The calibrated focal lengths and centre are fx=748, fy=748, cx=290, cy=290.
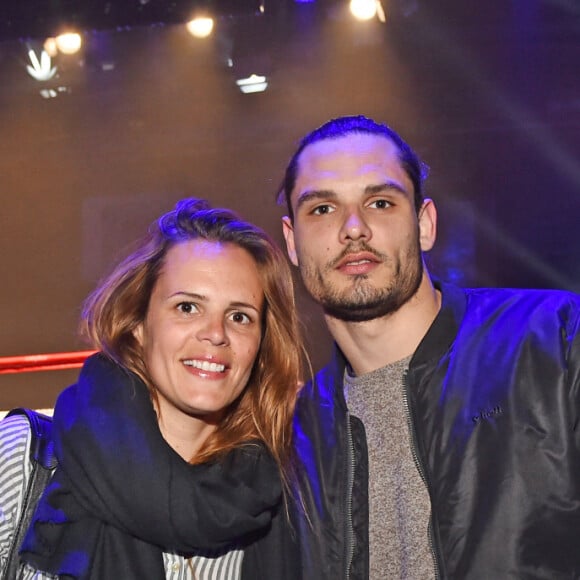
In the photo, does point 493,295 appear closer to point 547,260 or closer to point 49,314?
point 547,260

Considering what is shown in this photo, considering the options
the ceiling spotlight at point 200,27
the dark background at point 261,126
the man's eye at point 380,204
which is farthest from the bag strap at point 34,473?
the ceiling spotlight at point 200,27

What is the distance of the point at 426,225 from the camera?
2.01 metres

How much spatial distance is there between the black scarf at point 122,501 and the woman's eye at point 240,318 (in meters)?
0.29

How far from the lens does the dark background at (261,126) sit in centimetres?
374

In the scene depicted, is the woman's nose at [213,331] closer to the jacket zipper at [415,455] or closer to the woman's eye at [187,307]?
the woman's eye at [187,307]

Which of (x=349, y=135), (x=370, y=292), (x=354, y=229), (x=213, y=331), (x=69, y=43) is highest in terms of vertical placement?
(x=69, y=43)

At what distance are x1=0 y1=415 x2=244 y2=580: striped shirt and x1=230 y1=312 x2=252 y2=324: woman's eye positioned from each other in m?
0.52

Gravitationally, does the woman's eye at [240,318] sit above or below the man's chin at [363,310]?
below

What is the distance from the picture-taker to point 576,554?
152 cm

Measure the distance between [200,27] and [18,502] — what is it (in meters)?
3.47

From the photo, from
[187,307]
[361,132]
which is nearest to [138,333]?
[187,307]

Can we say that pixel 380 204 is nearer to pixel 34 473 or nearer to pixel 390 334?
pixel 390 334

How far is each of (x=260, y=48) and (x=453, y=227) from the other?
150 centimetres

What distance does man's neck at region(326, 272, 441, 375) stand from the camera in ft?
6.01
